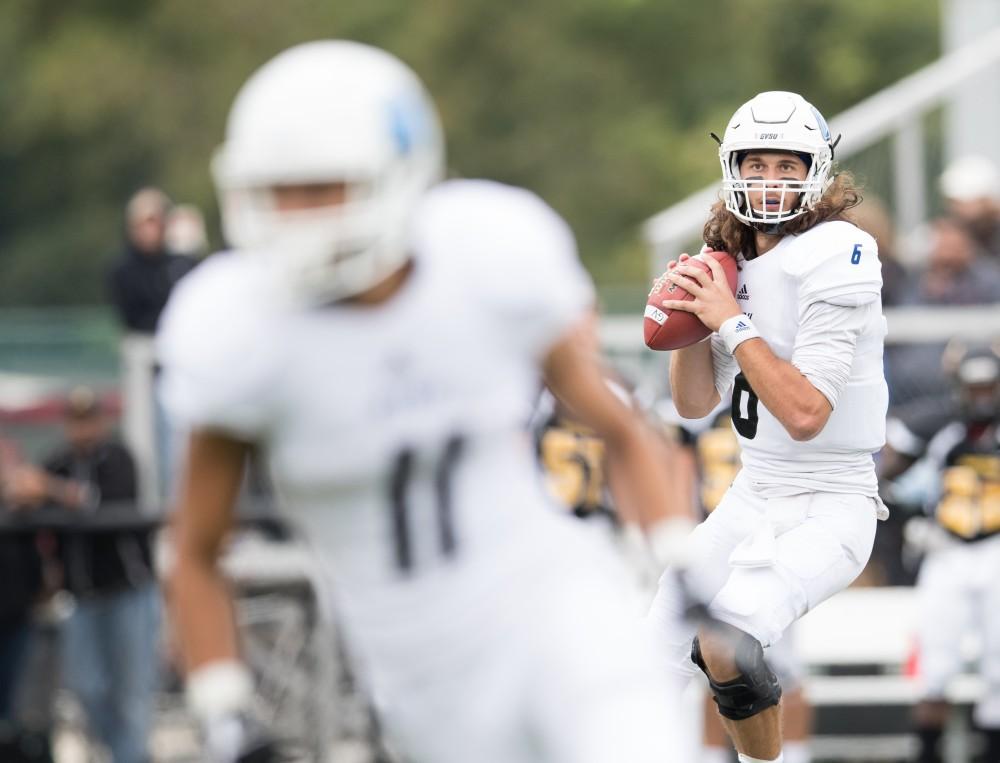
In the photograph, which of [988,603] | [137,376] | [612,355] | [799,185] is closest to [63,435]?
[137,376]

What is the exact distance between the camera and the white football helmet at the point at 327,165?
3.94m

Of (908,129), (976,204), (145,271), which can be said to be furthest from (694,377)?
(908,129)

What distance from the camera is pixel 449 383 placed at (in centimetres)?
411

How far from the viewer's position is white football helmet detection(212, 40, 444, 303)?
3938 mm

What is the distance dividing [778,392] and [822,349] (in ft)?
0.56

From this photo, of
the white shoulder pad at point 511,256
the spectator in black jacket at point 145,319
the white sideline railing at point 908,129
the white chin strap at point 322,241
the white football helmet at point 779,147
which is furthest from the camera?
the white sideline railing at point 908,129

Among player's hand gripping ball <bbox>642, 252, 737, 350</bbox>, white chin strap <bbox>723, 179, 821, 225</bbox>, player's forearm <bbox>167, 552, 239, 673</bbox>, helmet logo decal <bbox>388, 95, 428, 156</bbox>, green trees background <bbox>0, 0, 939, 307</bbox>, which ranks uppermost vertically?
green trees background <bbox>0, 0, 939, 307</bbox>

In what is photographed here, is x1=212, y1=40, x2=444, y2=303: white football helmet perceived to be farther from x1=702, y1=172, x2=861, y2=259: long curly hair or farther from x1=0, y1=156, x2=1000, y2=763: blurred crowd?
x1=0, y1=156, x2=1000, y2=763: blurred crowd

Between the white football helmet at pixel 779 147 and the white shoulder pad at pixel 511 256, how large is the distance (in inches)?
70.3

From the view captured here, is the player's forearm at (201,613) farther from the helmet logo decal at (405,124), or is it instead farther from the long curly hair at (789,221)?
the long curly hair at (789,221)

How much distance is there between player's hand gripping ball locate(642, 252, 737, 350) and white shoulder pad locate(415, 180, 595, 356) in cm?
171

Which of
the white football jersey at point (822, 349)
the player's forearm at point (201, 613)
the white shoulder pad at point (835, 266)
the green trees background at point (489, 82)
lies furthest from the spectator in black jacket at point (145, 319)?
the green trees background at point (489, 82)

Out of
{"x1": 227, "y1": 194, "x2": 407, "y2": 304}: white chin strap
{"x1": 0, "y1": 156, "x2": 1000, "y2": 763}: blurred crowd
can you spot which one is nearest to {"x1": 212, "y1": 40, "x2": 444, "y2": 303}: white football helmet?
{"x1": 227, "y1": 194, "x2": 407, "y2": 304}: white chin strap

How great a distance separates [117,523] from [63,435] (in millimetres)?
3401
